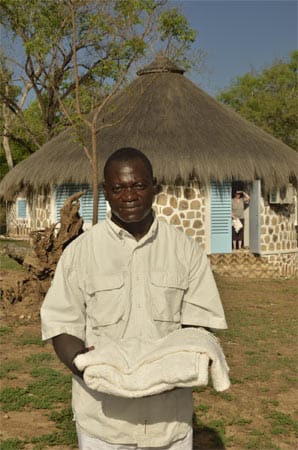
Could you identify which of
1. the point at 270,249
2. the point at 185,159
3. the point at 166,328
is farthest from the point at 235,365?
the point at 270,249

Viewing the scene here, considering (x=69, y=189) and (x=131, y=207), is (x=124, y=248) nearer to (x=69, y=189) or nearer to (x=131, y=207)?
(x=131, y=207)

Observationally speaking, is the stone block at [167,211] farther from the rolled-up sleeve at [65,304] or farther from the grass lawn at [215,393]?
the rolled-up sleeve at [65,304]

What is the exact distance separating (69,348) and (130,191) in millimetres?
641

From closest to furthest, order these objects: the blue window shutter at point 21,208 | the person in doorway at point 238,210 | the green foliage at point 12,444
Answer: the green foliage at point 12,444 → the person in doorway at point 238,210 → the blue window shutter at point 21,208

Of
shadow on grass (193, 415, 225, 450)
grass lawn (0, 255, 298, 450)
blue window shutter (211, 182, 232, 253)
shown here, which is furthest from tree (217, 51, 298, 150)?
shadow on grass (193, 415, 225, 450)

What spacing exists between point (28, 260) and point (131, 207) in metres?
6.28

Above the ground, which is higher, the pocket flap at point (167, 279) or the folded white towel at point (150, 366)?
the pocket flap at point (167, 279)

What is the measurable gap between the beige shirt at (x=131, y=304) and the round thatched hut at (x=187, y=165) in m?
9.59

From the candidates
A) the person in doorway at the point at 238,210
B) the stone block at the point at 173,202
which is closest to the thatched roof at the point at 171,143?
the stone block at the point at 173,202

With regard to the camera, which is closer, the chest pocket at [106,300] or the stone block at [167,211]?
the chest pocket at [106,300]

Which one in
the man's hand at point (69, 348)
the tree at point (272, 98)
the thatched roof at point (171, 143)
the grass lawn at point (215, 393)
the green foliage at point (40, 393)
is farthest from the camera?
the tree at point (272, 98)

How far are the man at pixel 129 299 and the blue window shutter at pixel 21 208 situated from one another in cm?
2039

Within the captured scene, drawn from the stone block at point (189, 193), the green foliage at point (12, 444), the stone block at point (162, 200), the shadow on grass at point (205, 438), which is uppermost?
the stone block at point (189, 193)

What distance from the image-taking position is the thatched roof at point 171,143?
1228 cm
